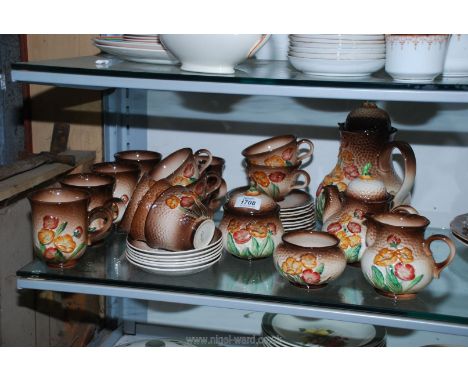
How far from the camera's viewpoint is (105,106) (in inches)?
67.7

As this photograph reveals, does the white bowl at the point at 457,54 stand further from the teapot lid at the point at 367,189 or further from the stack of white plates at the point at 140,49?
the stack of white plates at the point at 140,49

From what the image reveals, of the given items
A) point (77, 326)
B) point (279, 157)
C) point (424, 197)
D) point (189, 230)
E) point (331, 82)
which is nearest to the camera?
point (331, 82)

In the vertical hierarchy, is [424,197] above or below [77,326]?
above

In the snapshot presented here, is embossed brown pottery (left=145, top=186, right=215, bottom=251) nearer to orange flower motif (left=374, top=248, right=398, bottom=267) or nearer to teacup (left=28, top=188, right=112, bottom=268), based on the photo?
teacup (left=28, top=188, right=112, bottom=268)

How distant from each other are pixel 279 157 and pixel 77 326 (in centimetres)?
81

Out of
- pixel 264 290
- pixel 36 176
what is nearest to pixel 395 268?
pixel 264 290

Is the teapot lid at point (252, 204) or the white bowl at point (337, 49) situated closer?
the white bowl at point (337, 49)

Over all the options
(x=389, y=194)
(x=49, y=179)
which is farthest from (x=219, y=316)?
(x=389, y=194)

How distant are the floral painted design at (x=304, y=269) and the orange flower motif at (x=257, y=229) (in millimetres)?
103

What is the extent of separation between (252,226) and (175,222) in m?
0.15

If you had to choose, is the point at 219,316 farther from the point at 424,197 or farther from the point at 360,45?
the point at 360,45

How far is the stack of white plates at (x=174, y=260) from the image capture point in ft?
4.25

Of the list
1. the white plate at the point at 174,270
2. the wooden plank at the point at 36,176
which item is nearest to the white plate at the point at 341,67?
the white plate at the point at 174,270

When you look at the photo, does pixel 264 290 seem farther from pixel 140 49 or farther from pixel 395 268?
pixel 140 49
